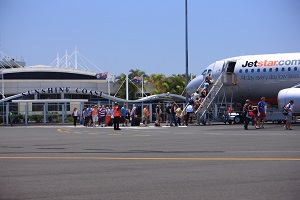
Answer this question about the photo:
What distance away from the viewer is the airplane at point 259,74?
1484 inches

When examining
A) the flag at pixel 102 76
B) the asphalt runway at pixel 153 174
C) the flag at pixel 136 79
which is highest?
the flag at pixel 102 76

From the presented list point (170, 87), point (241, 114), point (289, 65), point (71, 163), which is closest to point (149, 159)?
point (71, 163)

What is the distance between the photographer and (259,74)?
3894cm

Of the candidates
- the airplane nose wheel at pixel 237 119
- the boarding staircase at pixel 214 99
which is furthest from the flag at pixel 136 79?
the airplane nose wheel at pixel 237 119

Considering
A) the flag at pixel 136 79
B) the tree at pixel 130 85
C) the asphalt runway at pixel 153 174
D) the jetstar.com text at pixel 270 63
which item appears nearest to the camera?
the asphalt runway at pixel 153 174

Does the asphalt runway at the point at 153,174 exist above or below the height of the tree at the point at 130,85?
below

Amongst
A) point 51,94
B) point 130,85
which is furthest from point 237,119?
point 130,85

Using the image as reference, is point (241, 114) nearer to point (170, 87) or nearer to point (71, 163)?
point (71, 163)

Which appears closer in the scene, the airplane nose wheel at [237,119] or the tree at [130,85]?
the airplane nose wheel at [237,119]

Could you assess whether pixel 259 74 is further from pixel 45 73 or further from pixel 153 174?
pixel 45 73

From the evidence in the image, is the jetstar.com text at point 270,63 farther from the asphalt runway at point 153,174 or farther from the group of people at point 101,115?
the asphalt runway at point 153,174

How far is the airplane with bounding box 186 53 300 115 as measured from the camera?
37.7 metres

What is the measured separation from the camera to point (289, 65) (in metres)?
37.6

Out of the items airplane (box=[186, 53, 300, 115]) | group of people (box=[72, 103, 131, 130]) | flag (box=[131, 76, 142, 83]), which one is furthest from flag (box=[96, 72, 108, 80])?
airplane (box=[186, 53, 300, 115])
